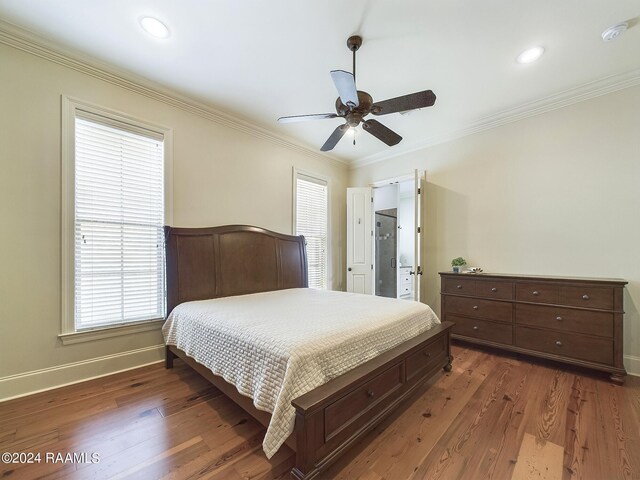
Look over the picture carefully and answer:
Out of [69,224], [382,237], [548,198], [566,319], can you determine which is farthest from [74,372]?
[548,198]

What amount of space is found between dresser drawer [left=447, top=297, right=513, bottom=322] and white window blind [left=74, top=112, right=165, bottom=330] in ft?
11.0

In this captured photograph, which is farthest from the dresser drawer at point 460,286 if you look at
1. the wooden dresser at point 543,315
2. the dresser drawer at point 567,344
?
the dresser drawer at point 567,344

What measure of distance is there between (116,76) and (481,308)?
14.8 ft

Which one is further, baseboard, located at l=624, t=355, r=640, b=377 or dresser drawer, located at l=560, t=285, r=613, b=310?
baseboard, located at l=624, t=355, r=640, b=377

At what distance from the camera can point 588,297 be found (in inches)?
97.1

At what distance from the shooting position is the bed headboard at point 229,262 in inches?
109

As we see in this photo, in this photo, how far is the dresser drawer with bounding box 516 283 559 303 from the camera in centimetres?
265

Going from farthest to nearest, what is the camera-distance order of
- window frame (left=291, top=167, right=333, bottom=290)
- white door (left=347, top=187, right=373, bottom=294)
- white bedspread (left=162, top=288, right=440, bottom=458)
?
white door (left=347, top=187, right=373, bottom=294) < window frame (left=291, top=167, right=333, bottom=290) < white bedspread (left=162, top=288, right=440, bottom=458)

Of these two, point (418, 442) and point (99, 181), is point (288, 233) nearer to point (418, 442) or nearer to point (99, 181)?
point (99, 181)

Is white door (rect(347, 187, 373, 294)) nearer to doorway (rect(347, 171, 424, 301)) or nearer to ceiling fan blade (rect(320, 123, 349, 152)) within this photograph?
doorway (rect(347, 171, 424, 301))

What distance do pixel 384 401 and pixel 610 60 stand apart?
3483 mm

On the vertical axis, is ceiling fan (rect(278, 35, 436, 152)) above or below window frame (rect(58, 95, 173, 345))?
above

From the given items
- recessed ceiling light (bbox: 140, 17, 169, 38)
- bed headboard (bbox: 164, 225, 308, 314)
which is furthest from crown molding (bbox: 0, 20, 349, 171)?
bed headboard (bbox: 164, 225, 308, 314)

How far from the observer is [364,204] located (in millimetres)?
4461
